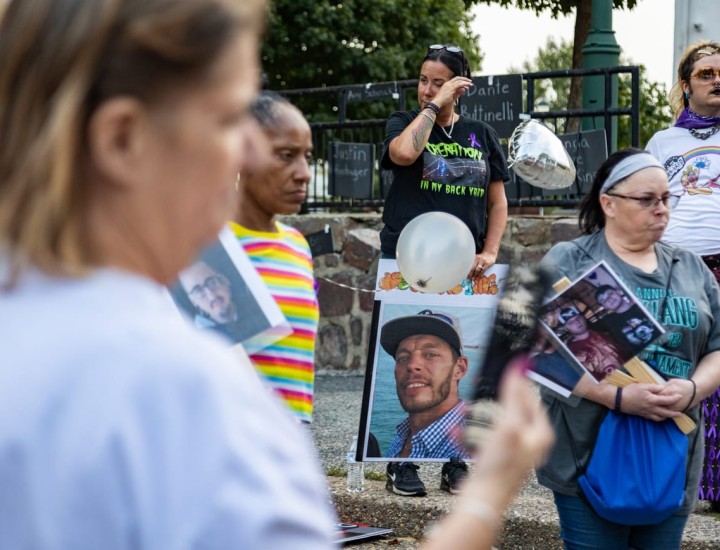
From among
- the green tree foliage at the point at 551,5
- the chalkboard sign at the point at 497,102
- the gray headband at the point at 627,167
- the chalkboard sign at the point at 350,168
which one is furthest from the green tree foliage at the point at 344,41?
the gray headband at the point at 627,167

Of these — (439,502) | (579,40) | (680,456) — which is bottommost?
(439,502)

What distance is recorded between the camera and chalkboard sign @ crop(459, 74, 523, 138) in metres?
8.36

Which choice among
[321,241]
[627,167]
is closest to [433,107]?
[627,167]

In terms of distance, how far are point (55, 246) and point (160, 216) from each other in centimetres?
8

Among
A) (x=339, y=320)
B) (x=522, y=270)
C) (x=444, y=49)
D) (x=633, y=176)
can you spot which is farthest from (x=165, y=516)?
(x=339, y=320)

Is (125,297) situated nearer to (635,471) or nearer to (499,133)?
(635,471)

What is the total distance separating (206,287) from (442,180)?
3.03m

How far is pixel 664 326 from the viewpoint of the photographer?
329cm

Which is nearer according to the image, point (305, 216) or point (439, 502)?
point (439, 502)

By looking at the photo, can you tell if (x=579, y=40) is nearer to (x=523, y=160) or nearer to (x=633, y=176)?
(x=523, y=160)

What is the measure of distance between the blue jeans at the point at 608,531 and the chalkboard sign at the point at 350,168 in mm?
6504

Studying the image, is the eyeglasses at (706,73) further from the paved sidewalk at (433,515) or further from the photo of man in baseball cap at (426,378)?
the paved sidewalk at (433,515)

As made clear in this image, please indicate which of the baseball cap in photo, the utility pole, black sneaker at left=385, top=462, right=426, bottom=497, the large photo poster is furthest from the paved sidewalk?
the utility pole

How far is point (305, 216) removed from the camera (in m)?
9.52
